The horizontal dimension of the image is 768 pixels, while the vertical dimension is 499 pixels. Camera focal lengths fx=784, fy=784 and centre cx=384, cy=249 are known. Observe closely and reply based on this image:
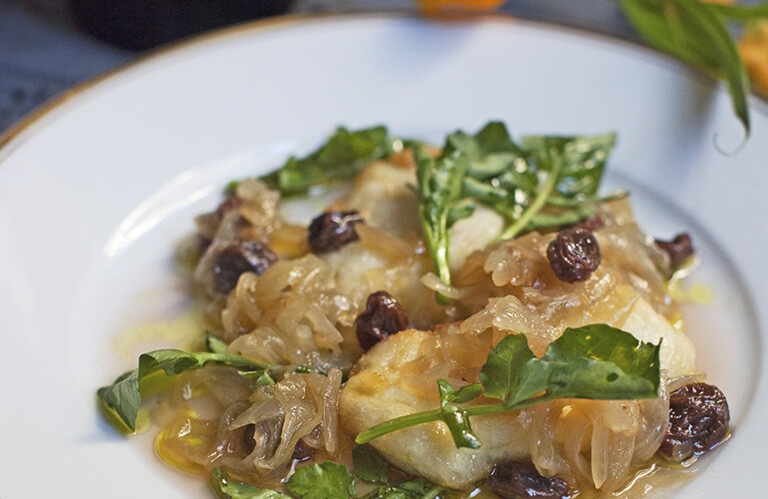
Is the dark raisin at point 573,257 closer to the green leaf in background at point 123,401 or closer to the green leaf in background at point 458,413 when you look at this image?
the green leaf in background at point 458,413

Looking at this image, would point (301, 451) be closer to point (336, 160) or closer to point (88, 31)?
point (336, 160)

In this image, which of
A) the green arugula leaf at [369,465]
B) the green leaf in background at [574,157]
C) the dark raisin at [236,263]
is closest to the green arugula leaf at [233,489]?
the green arugula leaf at [369,465]

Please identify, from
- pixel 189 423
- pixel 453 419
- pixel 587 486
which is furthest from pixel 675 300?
pixel 189 423

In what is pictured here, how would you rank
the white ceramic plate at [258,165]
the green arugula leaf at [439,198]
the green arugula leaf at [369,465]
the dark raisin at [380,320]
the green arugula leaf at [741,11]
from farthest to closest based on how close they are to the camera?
1. the green arugula leaf at [741,11]
2. the green arugula leaf at [439,198]
3. the dark raisin at [380,320]
4. the white ceramic plate at [258,165]
5. the green arugula leaf at [369,465]

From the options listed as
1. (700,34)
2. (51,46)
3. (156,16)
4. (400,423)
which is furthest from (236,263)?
(700,34)

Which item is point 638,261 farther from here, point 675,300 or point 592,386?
point 592,386

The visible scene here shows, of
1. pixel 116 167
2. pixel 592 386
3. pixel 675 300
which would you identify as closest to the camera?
pixel 592 386

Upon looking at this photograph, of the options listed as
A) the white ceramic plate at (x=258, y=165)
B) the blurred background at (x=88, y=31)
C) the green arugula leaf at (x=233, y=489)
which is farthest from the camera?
the blurred background at (x=88, y=31)

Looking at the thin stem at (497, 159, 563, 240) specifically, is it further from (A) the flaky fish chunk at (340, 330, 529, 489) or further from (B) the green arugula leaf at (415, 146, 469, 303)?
(A) the flaky fish chunk at (340, 330, 529, 489)

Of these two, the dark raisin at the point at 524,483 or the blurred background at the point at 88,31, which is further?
the blurred background at the point at 88,31
